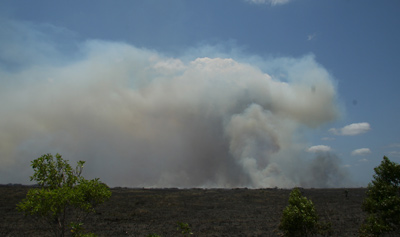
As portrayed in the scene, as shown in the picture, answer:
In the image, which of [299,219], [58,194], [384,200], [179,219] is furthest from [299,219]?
[179,219]

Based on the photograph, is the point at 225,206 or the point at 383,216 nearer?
the point at 383,216

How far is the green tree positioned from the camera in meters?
19.8

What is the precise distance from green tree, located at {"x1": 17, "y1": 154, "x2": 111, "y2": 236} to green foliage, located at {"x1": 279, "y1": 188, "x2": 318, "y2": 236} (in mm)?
18495

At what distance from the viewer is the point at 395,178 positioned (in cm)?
2628

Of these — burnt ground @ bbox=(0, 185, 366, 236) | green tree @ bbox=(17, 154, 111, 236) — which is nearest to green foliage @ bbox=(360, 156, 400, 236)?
burnt ground @ bbox=(0, 185, 366, 236)

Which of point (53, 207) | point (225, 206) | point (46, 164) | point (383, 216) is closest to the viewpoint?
point (53, 207)

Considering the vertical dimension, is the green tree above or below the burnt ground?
above

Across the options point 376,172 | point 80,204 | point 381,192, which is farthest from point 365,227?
point 80,204

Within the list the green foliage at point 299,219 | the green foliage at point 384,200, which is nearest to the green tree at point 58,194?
the green foliage at point 299,219

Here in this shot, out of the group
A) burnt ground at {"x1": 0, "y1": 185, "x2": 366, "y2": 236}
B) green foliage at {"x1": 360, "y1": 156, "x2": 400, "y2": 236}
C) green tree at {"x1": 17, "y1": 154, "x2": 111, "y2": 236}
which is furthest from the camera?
burnt ground at {"x1": 0, "y1": 185, "x2": 366, "y2": 236}

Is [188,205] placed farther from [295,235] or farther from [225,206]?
[295,235]

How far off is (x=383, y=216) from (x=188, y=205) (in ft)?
209

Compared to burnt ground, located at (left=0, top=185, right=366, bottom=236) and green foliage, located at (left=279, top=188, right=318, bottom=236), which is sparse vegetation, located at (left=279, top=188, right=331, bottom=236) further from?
burnt ground, located at (left=0, top=185, right=366, bottom=236)

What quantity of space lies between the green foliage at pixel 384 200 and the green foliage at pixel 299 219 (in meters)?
5.69
